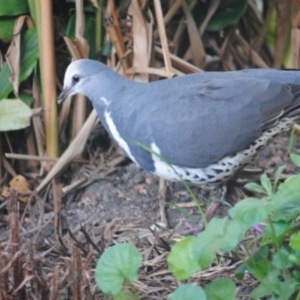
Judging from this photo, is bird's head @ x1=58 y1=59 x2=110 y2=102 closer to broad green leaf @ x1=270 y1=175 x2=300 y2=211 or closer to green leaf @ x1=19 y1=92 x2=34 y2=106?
green leaf @ x1=19 y1=92 x2=34 y2=106

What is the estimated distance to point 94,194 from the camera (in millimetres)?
3461

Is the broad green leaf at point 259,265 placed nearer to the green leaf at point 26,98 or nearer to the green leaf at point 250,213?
the green leaf at point 250,213

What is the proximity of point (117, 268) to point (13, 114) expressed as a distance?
1207 mm

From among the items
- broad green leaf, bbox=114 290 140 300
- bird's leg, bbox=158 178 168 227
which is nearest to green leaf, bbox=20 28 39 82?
bird's leg, bbox=158 178 168 227

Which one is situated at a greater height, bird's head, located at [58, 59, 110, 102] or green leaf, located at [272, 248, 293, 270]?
bird's head, located at [58, 59, 110, 102]

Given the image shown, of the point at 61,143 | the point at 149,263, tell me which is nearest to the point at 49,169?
the point at 61,143

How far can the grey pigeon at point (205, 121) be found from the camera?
3037 mm

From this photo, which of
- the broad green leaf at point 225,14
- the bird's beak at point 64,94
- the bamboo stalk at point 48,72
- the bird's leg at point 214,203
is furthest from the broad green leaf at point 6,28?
the bird's leg at point 214,203

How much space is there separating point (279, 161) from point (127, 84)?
83 cm

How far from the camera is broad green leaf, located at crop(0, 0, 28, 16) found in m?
3.39

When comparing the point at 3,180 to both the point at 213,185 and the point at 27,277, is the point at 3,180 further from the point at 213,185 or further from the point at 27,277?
the point at 27,277

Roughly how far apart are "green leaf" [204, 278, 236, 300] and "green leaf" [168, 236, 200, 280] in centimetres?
7

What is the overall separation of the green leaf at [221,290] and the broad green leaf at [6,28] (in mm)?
1618

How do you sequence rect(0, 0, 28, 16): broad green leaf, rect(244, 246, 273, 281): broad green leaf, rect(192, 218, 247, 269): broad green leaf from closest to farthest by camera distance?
rect(192, 218, 247, 269): broad green leaf, rect(244, 246, 273, 281): broad green leaf, rect(0, 0, 28, 16): broad green leaf
